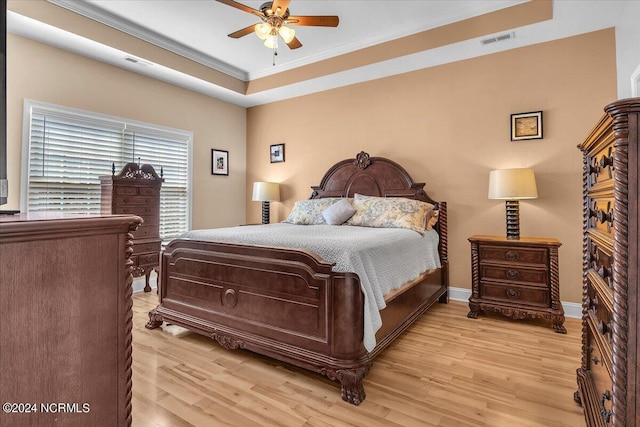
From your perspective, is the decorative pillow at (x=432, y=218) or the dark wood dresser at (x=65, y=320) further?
the decorative pillow at (x=432, y=218)

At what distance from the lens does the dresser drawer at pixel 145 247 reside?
3725 millimetres

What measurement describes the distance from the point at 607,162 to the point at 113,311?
1.63 metres

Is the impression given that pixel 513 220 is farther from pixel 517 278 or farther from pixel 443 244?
pixel 443 244

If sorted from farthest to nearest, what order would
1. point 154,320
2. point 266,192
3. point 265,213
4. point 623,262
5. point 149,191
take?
point 265,213, point 266,192, point 149,191, point 154,320, point 623,262

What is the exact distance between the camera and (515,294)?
3.04 metres

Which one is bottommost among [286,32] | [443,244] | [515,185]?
[443,244]

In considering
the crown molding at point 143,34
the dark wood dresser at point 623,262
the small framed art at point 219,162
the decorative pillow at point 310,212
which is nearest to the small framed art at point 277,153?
the small framed art at point 219,162

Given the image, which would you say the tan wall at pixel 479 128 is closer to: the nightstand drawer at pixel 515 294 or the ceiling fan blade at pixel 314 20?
the nightstand drawer at pixel 515 294

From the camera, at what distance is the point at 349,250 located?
2.00 m

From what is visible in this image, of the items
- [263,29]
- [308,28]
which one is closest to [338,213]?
[263,29]

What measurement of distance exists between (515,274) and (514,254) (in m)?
0.18

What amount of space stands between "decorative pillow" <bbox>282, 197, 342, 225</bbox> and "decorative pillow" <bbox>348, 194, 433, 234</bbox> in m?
0.43

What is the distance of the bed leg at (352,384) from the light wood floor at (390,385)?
0.04 metres

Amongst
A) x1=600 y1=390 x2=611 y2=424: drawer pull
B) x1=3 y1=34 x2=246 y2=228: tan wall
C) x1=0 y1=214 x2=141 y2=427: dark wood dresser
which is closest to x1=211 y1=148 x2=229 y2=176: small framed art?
x1=3 y1=34 x2=246 y2=228: tan wall
